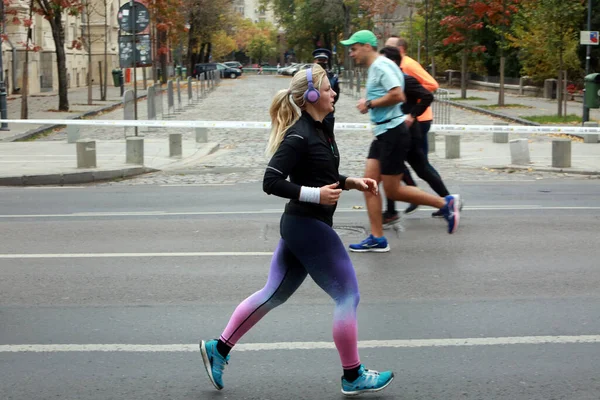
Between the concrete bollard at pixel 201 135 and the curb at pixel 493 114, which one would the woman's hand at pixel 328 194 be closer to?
the concrete bollard at pixel 201 135

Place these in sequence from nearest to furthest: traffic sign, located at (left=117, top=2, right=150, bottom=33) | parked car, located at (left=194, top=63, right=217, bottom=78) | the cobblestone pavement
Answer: the cobblestone pavement < traffic sign, located at (left=117, top=2, right=150, bottom=33) < parked car, located at (left=194, top=63, right=217, bottom=78)

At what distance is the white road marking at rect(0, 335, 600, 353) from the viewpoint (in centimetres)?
547

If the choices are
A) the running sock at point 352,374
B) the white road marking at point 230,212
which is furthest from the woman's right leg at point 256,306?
the white road marking at point 230,212

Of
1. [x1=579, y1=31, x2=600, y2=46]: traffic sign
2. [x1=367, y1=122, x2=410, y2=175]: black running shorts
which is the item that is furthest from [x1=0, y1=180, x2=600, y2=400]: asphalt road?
[x1=579, y1=31, x2=600, y2=46]: traffic sign

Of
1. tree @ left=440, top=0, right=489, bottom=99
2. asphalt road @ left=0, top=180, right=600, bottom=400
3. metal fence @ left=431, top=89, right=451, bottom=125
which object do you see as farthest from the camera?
tree @ left=440, top=0, right=489, bottom=99

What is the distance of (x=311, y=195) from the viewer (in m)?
4.45

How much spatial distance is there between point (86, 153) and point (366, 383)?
11.3m

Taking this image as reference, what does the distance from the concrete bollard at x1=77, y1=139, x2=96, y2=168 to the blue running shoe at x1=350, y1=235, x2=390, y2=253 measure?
25.9ft

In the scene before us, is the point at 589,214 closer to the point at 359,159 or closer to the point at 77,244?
the point at 77,244

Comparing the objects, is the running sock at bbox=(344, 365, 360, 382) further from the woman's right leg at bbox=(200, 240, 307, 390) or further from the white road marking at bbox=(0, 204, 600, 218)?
the white road marking at bbox=(0, 204, 600, 218)

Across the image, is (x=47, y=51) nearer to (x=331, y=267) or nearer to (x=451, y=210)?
(x=451, y=210)

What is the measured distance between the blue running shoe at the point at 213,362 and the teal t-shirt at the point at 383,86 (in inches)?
153

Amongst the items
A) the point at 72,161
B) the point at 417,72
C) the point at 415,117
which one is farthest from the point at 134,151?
the point at 415,117

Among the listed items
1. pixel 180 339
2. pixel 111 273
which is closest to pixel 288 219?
pixel 180 339
